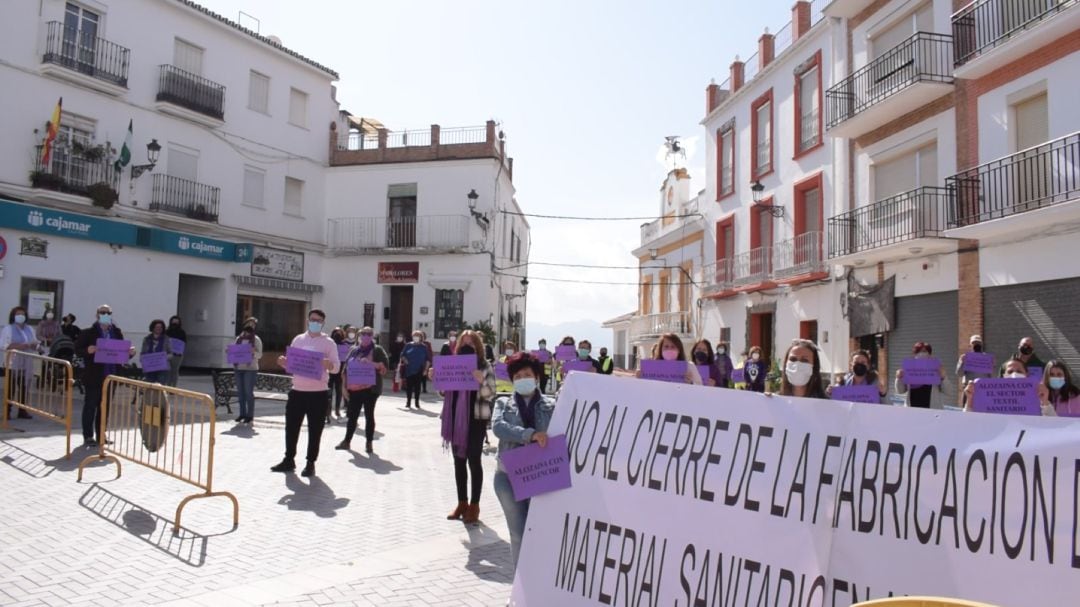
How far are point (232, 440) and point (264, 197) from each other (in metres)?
17.7

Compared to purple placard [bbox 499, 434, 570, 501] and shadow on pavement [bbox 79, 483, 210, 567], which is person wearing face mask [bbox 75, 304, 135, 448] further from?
purple placard [bbox 499, 434, 570, 501]

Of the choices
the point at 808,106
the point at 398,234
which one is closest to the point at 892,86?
the point at 808,106

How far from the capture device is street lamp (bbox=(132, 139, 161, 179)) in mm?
21812

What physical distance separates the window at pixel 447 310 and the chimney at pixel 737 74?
12.4 meters

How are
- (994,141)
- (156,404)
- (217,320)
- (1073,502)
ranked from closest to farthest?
(1073,502) < (156,404) < (994,141) < (217,320)

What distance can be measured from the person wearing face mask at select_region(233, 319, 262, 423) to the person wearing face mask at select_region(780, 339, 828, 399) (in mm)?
9568

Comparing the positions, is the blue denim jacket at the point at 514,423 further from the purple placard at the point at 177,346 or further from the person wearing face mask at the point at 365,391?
the purple placard at the point at 177,346

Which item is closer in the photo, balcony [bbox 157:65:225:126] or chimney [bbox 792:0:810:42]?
chimney [bbox 792:0:810:42]

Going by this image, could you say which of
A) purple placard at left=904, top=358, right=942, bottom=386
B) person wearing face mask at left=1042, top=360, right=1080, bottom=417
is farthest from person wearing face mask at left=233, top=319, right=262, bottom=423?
Answer: person wearing face mask at left=1042, top=360, right=1080, bottom=417

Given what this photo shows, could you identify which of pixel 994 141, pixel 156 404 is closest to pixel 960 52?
pixel 994 141

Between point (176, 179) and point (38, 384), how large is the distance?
14.8 metres

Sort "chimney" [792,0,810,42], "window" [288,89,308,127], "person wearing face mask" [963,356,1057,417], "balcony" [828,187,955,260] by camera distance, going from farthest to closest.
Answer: "window" [288,89,308,127] → "chimney" [792,0,810,42] → "balcony" [828,187,955,260] → "person wearing face mask" [963,356,1057,417]

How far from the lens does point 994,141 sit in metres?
14.1

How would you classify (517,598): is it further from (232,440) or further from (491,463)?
(232,440)
